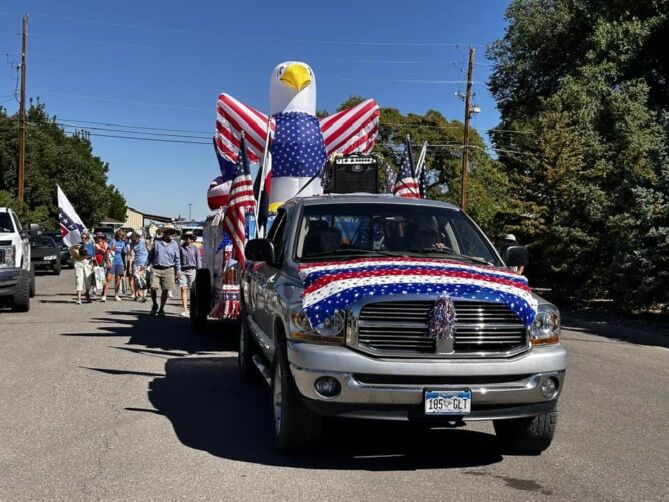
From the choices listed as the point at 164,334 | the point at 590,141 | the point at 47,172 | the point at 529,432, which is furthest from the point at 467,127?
the point at 47,172

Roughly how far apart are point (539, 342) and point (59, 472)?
11.0ft

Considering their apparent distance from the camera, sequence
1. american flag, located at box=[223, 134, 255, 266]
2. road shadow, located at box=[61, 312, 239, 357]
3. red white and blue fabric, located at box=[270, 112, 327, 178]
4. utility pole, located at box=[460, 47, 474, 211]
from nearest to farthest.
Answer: american flag, located at box=[223, 134, 255, 266], road shadow, located at box=[61, 312, 239, 357], red white and blue fabric, located at box=[270, 112, 327, 178], utility pole, located at box=[460, 47, 474, 211]

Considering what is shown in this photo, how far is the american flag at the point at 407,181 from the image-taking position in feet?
39.5

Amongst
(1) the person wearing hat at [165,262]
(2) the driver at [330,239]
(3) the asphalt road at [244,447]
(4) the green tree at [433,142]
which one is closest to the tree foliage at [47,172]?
(4) the green tree at [433,142]

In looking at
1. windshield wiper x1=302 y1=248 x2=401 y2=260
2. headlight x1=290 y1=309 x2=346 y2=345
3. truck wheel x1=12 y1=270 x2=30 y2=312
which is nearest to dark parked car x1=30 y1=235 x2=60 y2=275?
truck wheel x1=12 y1=270 x2=30 y2=312

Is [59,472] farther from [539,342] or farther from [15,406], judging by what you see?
[539,342]

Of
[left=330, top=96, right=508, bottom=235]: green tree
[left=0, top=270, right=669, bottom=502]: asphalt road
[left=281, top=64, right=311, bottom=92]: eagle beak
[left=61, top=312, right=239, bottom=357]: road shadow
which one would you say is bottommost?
[left=61, top=312, right=239, bottom=357]: road shadow

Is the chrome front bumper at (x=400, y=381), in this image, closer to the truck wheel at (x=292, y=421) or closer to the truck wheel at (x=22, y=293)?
the truck wheel at (x=292, y=421)

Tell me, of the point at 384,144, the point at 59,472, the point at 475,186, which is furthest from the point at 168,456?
the point at 384,144

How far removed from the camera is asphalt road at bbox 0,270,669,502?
4.93 meters

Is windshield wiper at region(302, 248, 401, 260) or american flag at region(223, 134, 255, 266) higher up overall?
american flag at region(223, 134, 255, 266)

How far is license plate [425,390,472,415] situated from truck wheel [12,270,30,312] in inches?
511

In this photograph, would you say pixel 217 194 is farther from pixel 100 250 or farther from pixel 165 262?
pixel 100 250

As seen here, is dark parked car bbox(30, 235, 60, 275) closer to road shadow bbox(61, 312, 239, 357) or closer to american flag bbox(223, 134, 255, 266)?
road shadow bbox(61, 312, 239, 357)
